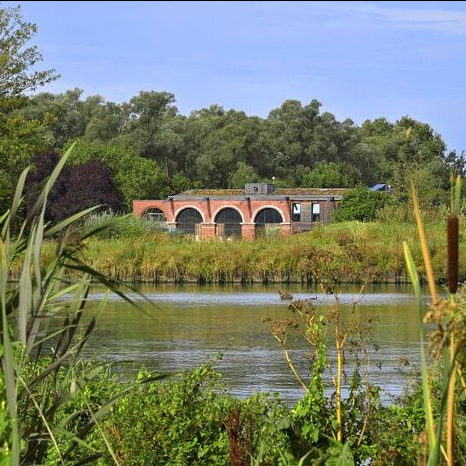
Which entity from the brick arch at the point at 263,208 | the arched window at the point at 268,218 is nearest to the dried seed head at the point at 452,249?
the brick arch at the point at 263,208

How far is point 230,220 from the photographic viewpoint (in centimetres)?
7694

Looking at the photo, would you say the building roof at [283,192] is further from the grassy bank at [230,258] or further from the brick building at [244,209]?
the grassy bank at [230,258]

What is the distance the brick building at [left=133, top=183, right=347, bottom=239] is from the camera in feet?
244

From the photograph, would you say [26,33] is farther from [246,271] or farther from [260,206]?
[260,206]

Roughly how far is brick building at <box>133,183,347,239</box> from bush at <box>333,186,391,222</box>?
9195 mm

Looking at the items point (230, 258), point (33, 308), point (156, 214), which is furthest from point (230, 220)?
point (33, 308)

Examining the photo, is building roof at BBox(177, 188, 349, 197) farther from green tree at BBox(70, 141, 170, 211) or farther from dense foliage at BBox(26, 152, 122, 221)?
dense foliage at BBox(26, 152, 122, 221)

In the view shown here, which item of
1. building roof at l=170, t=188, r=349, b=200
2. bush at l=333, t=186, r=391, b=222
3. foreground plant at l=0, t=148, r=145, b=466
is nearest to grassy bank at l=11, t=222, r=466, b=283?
bush at l=333, t=186, r=391, b=222

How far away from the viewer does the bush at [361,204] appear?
62625 mm

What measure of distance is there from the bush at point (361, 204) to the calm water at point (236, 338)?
2872 cm

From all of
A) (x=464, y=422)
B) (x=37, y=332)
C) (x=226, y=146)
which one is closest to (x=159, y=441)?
(x=464, y=422)

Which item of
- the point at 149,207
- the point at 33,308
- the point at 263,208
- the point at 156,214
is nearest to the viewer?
the point at 33,308

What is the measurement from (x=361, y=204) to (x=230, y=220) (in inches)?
609

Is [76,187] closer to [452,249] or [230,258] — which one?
[230,258]
